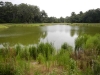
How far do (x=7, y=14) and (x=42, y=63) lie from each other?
2120 inches

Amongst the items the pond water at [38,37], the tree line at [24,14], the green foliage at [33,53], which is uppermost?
the tree line at [24,14]

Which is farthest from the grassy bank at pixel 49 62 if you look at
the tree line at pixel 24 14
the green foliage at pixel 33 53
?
the tree line at pixel 24 14

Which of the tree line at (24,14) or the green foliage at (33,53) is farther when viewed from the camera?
the tree line at (24,14)

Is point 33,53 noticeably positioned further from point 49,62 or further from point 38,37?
point 38,37

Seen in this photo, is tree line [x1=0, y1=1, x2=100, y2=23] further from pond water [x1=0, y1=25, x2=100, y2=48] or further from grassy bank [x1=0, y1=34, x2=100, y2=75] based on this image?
grassy bank [x1=0, y1=34, x2=100, y2=75]

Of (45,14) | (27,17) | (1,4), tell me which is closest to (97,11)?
(45,14)

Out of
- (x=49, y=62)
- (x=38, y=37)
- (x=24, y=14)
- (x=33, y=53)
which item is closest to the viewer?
(x=49, y=62)

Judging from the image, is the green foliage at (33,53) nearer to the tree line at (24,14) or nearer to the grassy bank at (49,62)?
the grassy bank at (49,62)

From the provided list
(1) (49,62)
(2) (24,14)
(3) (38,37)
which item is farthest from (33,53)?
(2) (24,14)

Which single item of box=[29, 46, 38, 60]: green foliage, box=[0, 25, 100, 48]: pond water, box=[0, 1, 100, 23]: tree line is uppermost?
box=[0, 1, 100, 23]: tree line

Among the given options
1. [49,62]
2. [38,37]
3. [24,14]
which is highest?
[24,14]

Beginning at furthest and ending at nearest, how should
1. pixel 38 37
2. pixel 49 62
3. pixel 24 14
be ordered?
1. pixel 24 14
2. pixel 38 37
3. pixel 49 62

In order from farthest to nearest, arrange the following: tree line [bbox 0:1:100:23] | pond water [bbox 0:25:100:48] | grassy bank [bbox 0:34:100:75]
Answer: tree line [bbox 0:1:100:23]
pond water [bbox 0:25:100:48]
grassy bank [bbox 0:34:100:75]

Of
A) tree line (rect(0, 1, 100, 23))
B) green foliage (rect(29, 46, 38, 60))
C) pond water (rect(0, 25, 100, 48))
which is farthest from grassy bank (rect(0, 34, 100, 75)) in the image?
tree line (rect(0, 1, 100, 23))
